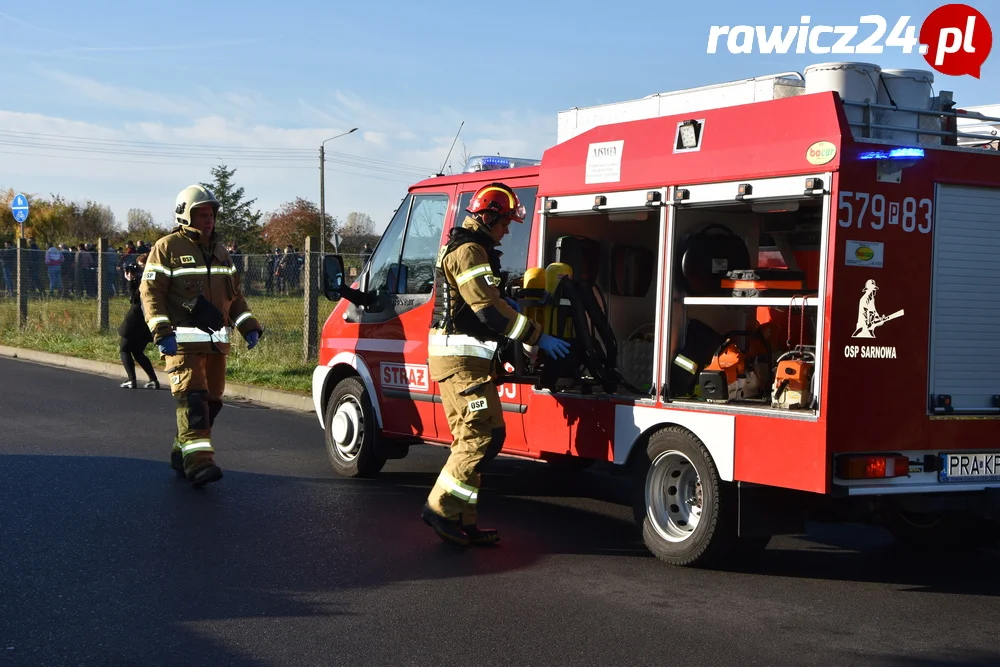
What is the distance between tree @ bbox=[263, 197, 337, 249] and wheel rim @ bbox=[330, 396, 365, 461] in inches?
1858

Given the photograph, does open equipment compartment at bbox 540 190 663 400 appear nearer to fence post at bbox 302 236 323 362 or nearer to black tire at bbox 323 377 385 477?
black tire at bbox 323 377 385 477

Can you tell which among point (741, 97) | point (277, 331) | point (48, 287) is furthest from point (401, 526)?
point (48, 287)

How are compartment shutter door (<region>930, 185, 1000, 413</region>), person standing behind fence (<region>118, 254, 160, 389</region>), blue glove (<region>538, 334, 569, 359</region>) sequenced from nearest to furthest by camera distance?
1. compartment shutter door (<region>930, 185, 1000, 413</region>)
2. blue glove (<region>538, 334, 569, 359</region>)
3. person standing behind fence (<region>118, 254, 160, 389</region>)

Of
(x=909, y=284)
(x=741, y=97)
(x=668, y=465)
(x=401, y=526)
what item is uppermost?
(x=741, y=97)

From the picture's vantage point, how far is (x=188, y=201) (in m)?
8.37

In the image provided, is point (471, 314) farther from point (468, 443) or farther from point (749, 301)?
point (749, 301)

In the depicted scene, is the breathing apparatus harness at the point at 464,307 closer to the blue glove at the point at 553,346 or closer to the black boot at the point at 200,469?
the blue glove at the point at 553,346

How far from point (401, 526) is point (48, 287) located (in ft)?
57.9

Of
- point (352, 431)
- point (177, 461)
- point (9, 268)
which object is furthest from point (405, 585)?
point (9, 268)

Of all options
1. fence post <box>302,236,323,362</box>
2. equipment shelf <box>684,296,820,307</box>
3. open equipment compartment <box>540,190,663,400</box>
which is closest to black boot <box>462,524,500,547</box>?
open equipment compartment <box>540,190,663,400</box>

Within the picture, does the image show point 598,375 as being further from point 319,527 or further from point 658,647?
point 658,647

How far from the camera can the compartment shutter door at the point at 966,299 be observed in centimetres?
582

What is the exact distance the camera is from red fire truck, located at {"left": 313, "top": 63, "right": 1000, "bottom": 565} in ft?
18.2

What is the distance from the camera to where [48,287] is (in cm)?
2262
